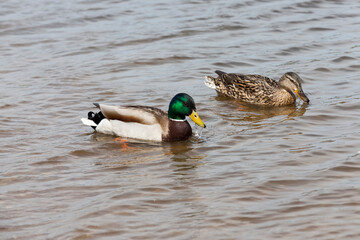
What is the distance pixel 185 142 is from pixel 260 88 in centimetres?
266

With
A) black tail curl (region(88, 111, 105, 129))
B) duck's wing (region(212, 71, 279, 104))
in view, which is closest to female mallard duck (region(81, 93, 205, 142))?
black tail curl (region(88, 111, 105, 129))

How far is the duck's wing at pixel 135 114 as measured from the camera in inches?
386

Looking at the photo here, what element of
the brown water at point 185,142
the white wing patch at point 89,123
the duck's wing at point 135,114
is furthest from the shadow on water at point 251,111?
the white wing patch at point 89,123

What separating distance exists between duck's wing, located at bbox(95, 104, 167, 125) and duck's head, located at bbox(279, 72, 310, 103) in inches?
106

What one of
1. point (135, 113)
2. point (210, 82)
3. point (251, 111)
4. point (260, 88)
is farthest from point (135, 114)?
point (260, 88)

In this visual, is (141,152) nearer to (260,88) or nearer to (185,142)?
(185,142)

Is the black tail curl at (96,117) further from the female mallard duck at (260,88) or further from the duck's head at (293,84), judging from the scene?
the duck's head at (293,84)

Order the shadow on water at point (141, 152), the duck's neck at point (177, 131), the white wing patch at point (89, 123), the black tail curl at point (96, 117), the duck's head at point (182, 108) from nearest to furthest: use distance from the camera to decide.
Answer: the shadow on water at point (141, 152) → the duck's neck at point (177, 131) → the duck's head at point (182, 108) → the white wing patch at point (89, 123) → the black tail curl at point (96, 117)

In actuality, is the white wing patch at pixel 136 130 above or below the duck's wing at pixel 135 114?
below

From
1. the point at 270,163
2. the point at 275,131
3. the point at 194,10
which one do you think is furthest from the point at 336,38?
the point at 270,163

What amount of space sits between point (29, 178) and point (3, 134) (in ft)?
6.76

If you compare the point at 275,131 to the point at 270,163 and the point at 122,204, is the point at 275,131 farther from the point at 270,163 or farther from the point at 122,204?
the point at 122,204

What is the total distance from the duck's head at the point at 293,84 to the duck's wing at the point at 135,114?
106 inches

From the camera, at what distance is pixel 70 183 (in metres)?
7.79
